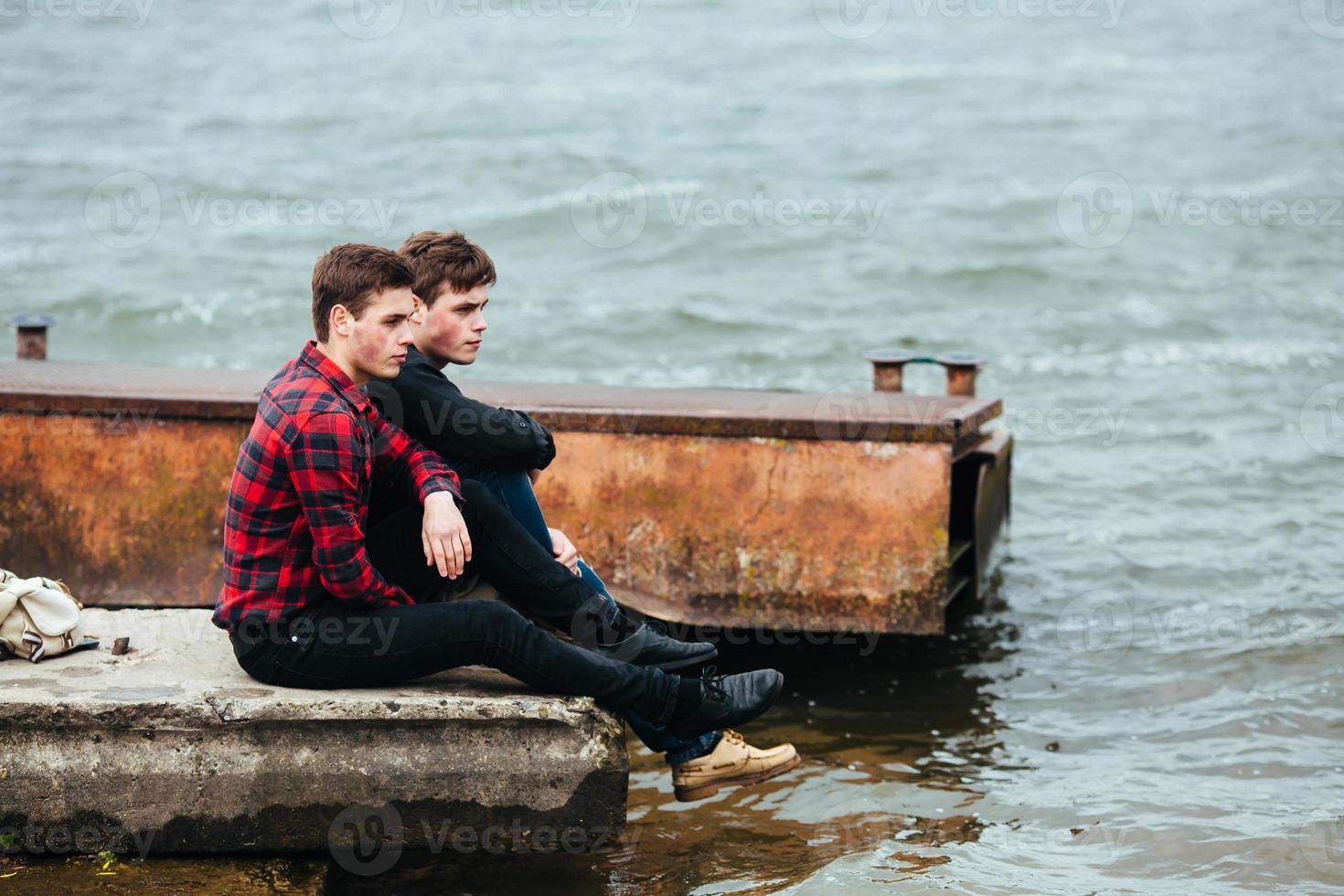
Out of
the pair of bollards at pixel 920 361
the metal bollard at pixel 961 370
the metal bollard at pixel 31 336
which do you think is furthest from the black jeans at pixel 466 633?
the metal bollard at pixel 31 336

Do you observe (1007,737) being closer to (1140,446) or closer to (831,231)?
(1140,446)

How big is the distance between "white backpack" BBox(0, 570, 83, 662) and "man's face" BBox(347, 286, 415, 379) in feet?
3.72

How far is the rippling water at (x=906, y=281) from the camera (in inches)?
192

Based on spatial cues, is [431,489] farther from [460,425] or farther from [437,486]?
[460,425]

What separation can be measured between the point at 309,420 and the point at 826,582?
2.65 m

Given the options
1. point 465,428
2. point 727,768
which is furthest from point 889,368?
point 465,428

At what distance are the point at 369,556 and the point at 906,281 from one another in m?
11.6

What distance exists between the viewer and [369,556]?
3941 mm

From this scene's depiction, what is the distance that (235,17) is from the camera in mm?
25859

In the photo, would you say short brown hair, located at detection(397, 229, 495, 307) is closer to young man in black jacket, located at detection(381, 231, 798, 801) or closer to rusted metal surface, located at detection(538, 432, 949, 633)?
young man in black jacket, located at detection(381, 231, 798, 801)

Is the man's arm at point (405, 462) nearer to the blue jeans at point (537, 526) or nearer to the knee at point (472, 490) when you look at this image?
the knee at point (472, 490)

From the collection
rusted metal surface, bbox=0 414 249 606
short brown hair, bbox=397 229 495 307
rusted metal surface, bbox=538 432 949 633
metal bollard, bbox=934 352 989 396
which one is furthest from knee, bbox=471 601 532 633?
metal bollard, bbox=934 352 989 396

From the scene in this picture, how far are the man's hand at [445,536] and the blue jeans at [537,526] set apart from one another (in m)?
0.34

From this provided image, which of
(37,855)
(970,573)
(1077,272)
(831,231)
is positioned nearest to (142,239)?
(831,231)
